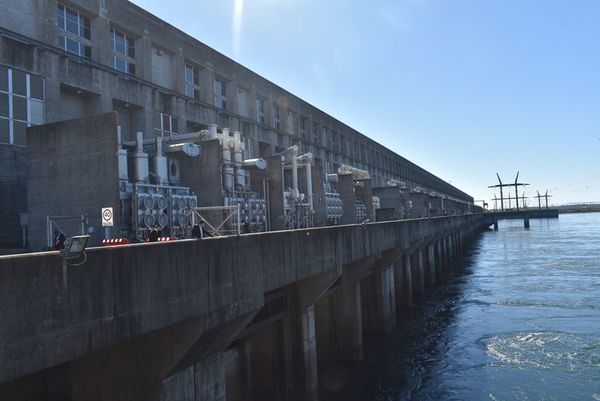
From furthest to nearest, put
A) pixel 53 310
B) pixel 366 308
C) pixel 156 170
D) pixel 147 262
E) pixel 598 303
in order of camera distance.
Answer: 1. pixel 598 303
2. pixel 366 308
3. pixel 156 170
4. pixel 147 262
5. pixel 53 310

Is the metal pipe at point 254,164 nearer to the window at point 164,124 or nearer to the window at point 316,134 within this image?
the window at point 164,124

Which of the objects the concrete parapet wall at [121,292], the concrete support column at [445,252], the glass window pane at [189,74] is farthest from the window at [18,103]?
the concrete support column at [445,252]

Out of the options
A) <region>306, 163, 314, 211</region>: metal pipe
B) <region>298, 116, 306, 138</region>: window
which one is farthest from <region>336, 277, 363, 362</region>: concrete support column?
<region>298, 116, 306, 138</region>: window

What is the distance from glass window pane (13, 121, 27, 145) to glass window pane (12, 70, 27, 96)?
1376mm

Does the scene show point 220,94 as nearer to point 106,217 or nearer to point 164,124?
point 164,124

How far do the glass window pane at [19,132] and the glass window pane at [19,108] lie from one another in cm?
26

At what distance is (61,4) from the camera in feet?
A: 75.6

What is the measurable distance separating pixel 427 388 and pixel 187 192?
46.2 ft

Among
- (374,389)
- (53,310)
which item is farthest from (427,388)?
(53,310)

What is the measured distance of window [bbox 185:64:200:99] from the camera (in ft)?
105

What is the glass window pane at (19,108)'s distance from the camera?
19672 mm

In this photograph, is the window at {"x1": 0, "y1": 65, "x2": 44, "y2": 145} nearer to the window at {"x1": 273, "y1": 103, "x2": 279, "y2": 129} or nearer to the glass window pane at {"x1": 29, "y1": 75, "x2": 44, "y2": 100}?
the glass window pane at {"x1": 29, "y1": 75, "x2": 44, "y2": 100}

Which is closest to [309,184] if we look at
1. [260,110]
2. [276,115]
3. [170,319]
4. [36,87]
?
[260,110]

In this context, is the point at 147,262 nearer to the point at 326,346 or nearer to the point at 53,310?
the point at 53,310
